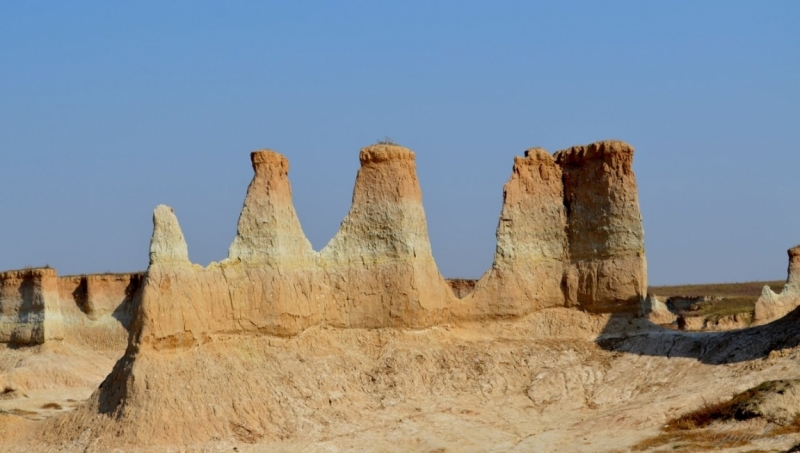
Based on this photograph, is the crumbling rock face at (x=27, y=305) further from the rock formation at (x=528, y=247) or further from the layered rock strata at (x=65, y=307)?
the rock formation at (x=528, y=247)

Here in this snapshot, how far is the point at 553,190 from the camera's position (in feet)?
109

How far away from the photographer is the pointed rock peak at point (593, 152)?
32406mm

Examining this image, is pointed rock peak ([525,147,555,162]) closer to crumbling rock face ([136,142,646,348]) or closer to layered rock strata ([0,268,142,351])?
crumbling rock face ([136,142,646,348])

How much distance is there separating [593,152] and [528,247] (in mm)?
3126

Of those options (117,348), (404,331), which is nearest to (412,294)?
(404,331)

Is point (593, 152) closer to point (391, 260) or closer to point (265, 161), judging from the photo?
point (391, 260)

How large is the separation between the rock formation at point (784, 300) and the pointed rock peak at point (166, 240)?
23276 millimetres

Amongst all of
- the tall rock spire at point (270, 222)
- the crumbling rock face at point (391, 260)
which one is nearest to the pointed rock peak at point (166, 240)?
the crumbling rock face at point (391, 260)

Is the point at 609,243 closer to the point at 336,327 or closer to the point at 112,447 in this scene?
the point at 336,327

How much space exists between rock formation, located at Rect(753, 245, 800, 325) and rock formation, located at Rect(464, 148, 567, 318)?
521 inches

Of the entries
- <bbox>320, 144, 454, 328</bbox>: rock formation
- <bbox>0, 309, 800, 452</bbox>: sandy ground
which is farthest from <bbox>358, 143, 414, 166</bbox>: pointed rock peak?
<bbox>0, 309, 800, 452</bbox>: sandy ground

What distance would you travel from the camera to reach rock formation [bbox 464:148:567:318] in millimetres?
32469

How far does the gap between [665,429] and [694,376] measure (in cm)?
290

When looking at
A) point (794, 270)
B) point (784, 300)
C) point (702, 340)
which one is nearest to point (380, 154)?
point (702, 340)
